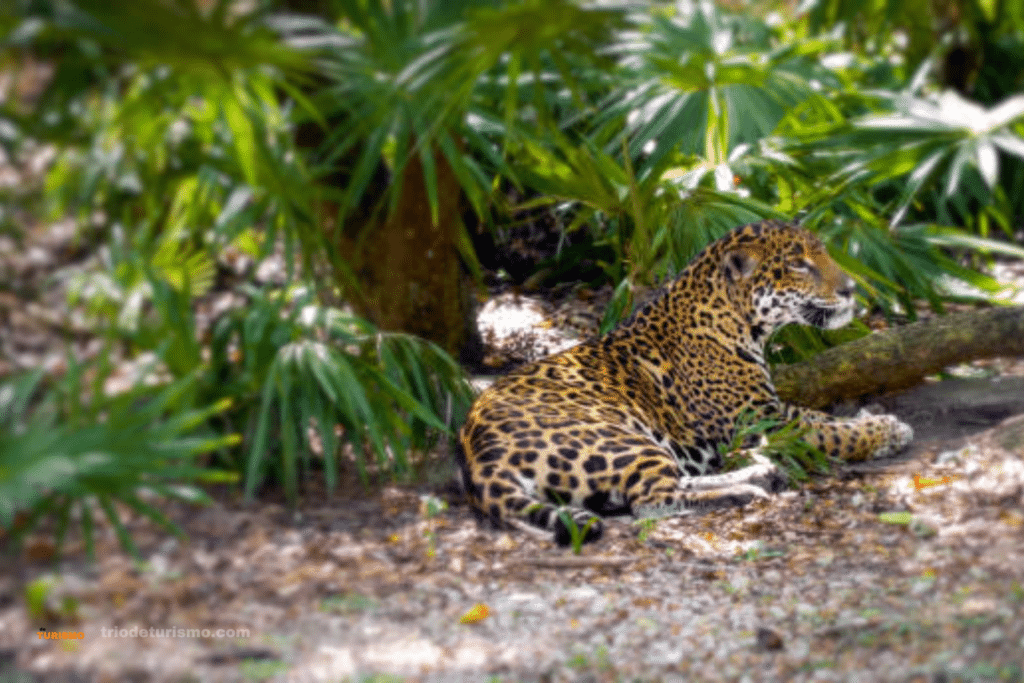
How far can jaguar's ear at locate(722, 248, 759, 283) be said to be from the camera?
21.7 feet

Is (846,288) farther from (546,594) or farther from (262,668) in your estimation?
(262,668)

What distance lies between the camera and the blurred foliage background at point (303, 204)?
4070 millimetres

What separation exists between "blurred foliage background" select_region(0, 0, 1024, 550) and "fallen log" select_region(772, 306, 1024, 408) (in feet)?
1.39

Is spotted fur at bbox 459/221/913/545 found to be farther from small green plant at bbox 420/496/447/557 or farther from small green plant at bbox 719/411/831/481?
small green plant at bbox 420/496/447/557

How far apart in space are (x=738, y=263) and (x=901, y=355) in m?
1.02

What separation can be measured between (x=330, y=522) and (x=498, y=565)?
0.73 metres

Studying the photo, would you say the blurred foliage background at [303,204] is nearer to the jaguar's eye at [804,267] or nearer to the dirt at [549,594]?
the dirt at [549,594]

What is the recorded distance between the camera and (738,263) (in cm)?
666

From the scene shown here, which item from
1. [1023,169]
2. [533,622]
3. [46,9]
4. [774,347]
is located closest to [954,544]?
[533,622]

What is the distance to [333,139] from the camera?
493 centimetres

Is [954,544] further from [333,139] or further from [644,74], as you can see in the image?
[644,74]

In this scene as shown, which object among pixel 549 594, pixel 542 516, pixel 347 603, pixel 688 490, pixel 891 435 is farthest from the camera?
pixel 891 435

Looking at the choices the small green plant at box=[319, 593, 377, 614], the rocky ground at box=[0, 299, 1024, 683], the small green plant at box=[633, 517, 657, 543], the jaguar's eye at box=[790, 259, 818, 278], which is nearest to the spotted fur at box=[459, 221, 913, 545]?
the jaguar's eye at box=[790, 259, 818, 278]

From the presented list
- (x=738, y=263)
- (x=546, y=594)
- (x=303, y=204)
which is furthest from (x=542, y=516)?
(x=738, y=263)
